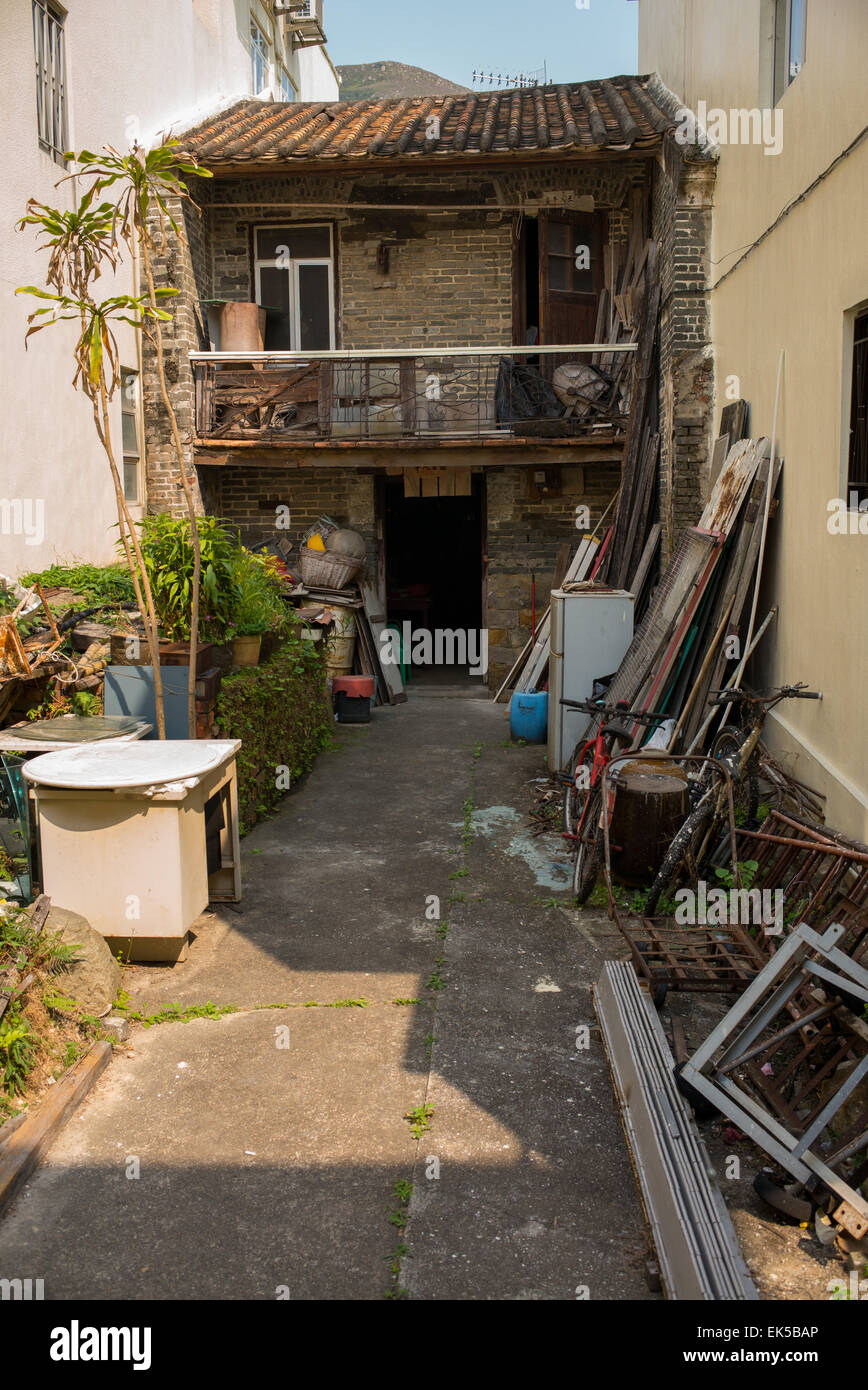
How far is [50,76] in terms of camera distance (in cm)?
951

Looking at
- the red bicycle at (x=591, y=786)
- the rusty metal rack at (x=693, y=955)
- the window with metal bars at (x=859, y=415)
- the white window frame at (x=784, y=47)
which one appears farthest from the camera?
the white window frame at (x=784, y=47)

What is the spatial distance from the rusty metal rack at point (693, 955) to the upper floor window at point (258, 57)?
49.8 feet

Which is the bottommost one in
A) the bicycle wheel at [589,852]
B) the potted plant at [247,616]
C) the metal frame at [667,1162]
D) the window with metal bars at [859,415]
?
the metal frame at [667,1162]

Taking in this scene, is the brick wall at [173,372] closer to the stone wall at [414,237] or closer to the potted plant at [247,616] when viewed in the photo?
the stone wall at [414,237]

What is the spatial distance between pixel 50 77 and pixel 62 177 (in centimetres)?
82

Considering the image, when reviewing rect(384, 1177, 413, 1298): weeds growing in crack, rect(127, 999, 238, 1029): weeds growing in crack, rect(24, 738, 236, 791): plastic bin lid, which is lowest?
rect(384, 1177, 413, 1298): weeds growing in crack

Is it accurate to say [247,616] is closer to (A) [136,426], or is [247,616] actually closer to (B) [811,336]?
(B) [811,336]

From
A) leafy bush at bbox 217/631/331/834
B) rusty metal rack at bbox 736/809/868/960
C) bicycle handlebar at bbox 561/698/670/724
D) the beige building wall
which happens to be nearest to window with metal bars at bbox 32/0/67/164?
leafy bush at bbox 217/631/331/834

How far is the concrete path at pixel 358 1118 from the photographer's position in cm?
317

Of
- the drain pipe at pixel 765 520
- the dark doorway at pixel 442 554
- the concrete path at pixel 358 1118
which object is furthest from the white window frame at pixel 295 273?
the concrete path at pixel 358 1118

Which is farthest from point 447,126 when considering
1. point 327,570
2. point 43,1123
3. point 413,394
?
point 43,1123

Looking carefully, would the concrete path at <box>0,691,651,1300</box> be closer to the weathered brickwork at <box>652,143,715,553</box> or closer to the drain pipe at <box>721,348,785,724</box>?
the drain pipe at <box>721,348,785,724</box>

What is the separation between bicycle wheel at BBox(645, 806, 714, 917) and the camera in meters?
5.51

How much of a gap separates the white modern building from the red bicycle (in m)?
5.05
